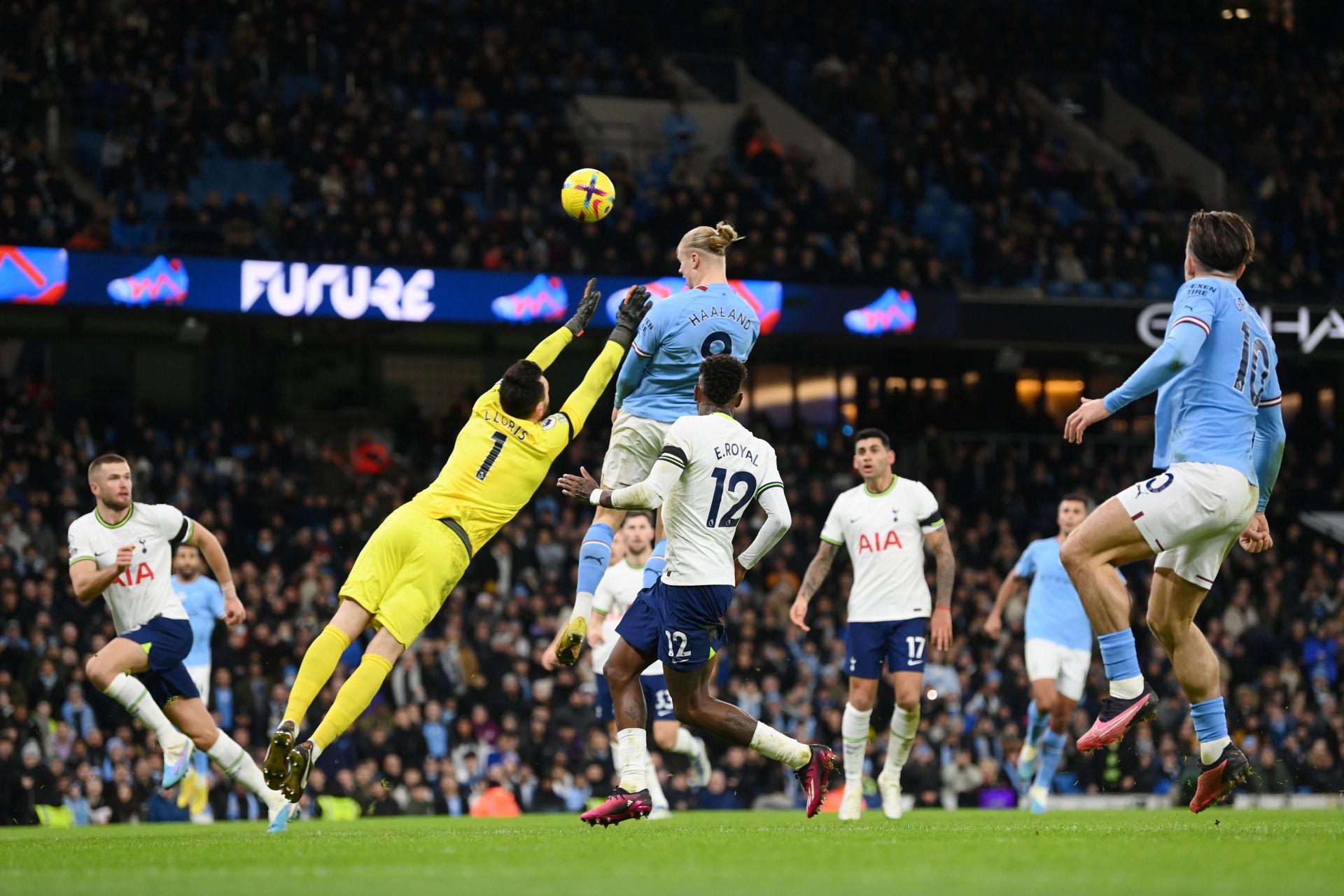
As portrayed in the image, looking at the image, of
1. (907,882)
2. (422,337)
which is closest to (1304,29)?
(422,337)

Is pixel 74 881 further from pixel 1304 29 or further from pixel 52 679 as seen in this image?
pixel 1304 29

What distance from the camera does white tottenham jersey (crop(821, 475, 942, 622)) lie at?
12.7 metres

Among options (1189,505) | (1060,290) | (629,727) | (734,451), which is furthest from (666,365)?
(1060,290)

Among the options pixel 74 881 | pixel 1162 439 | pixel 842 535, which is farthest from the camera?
pixel 842 535

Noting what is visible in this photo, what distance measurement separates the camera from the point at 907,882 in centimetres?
611

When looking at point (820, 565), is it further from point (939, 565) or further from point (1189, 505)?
point (1189, 505)

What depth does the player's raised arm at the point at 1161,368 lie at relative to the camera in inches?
320

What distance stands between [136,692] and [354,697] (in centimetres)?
330

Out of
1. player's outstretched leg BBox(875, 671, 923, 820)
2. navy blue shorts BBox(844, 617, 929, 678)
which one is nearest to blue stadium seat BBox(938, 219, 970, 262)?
navy blue shorts BBox(844, 617, 929, 678)

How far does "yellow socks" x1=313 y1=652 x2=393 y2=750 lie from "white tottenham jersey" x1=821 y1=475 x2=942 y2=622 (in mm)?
4259

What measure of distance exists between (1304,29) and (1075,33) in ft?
18.9

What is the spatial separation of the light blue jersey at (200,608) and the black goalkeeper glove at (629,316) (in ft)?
22.5

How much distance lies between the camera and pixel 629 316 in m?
10.4

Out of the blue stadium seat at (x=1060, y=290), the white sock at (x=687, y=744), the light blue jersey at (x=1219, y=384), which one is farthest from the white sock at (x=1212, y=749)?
the blue stadium seat at (x=1060, y=290)
